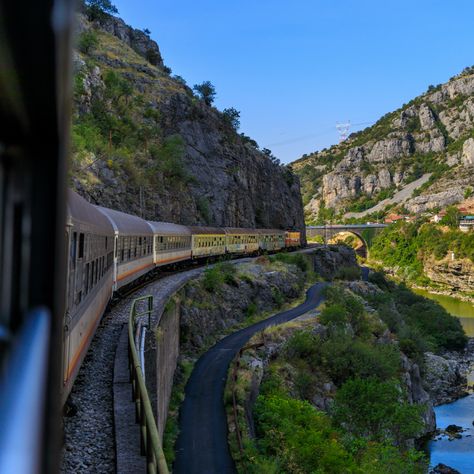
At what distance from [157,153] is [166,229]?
3055 centimetres

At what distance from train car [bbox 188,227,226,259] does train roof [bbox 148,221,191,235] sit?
2.07 meters

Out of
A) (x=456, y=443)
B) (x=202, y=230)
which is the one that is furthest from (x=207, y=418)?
(x=202, y=230)

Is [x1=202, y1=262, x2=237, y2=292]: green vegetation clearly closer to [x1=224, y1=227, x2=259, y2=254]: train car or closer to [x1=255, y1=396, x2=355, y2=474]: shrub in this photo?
[x1=255, y1=396, x2=355, y2=474]: shrub

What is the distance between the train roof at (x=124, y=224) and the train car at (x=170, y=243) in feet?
6.75

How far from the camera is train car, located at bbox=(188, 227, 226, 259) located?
39.6 m

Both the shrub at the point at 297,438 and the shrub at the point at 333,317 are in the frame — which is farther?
the shrub at the point at 333,317

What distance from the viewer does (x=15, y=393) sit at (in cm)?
100

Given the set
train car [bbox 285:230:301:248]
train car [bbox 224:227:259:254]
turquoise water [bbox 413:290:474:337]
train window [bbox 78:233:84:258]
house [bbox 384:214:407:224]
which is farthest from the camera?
house [bbox 384:214:407:224]

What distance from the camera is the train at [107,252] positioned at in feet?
25.1

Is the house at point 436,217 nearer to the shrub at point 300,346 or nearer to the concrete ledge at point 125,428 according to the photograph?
the shrub at point 300,346

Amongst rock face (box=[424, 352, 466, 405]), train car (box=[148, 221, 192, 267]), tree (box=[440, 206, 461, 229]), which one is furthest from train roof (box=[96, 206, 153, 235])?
A: tree (box=[440, 206, 461, 229])

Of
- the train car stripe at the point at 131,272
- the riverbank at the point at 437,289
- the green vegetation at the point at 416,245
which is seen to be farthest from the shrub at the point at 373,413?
the green vegetation at the point at 416,245

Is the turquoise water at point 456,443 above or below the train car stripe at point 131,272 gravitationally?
below

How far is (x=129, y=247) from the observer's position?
21.3m
